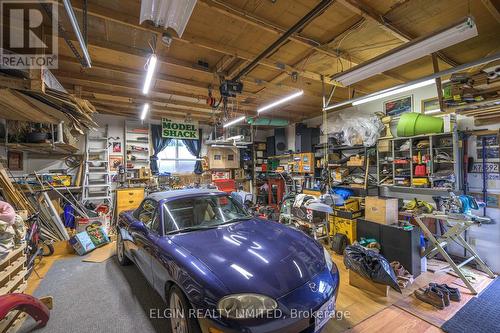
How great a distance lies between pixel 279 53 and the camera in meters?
3.48

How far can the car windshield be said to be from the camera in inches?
93.7

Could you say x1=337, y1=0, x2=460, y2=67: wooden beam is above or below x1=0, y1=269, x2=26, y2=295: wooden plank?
above

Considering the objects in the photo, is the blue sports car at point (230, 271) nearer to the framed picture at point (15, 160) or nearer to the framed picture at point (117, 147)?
the framed picture at point (15, 160)

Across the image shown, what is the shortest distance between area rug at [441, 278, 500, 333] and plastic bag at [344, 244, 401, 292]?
1.75ft

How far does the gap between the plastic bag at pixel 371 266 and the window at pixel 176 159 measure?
20.3 feet

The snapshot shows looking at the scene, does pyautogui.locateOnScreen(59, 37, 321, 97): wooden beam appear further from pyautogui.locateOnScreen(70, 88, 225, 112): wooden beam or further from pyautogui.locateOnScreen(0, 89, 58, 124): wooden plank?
pyautogui.locateOnScreen(70, 88, 225, 112): wooden beam

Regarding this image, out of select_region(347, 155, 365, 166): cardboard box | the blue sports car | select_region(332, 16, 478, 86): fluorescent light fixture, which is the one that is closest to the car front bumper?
the blue sports car

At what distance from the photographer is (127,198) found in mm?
6055

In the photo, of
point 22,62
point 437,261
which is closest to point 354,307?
point 437,261

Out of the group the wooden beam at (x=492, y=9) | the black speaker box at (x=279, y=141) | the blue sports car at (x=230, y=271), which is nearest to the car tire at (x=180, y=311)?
the blue sports car at (x=230, y=271)

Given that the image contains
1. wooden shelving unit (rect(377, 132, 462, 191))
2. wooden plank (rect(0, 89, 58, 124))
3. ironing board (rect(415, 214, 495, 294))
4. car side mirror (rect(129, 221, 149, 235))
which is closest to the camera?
car side mirror (rect(129, 221, 149, 235))

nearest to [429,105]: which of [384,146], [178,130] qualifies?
[384,146]

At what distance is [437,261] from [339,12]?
4.07 meters

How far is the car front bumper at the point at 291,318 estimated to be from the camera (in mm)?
1376
